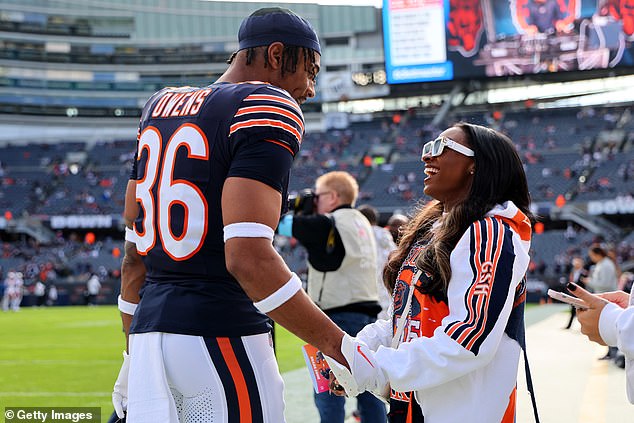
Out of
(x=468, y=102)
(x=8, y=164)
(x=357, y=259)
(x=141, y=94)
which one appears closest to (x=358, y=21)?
(x=468, y=102)

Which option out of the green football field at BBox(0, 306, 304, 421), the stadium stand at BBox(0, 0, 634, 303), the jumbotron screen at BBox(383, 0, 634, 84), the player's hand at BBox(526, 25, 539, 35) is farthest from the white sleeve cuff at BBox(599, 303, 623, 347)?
the player's hand at BBox(526, 25, 539, 35)

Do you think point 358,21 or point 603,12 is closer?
point 603,12

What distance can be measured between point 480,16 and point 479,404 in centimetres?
3661

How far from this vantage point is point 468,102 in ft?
162

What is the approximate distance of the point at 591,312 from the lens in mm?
2334

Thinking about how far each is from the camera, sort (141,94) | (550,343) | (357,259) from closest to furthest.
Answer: (357,259) → (550,343) → (141,94)

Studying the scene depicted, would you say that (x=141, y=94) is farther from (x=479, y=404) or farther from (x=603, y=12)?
(x=479, y=404)

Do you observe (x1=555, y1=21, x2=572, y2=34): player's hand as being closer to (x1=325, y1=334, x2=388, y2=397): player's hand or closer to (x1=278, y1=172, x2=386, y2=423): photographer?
(x1=278, y1=172, x2=386, y2=423): photographer

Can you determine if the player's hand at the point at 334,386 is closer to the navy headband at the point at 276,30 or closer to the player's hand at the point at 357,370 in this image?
the player's hand at the point at 357,370

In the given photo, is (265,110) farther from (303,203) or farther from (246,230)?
(303,203)

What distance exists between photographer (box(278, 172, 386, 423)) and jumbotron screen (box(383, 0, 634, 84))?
33.0 metres

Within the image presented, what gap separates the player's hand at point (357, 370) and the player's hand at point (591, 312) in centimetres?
63

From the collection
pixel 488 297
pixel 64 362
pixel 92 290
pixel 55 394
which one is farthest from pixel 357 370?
pixel 92 290

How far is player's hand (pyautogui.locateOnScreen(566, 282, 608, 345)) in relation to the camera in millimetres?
2318
